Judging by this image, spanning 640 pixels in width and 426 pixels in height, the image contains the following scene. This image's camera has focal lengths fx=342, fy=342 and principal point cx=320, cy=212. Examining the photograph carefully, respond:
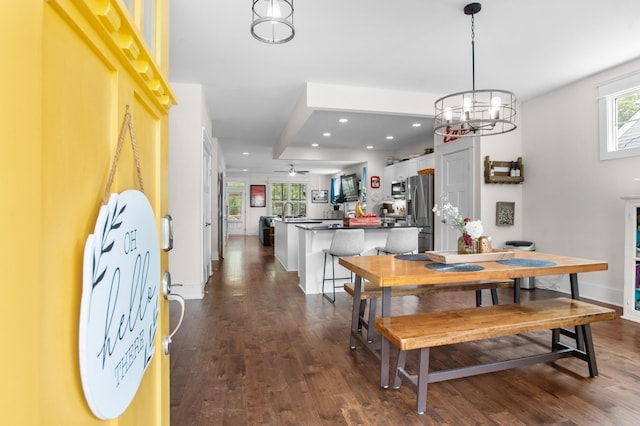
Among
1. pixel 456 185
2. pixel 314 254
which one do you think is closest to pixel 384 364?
pixel 314 254

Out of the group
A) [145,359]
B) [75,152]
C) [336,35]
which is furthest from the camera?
[336,35]

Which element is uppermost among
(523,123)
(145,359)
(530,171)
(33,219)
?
(523,123)

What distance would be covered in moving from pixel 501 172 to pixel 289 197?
10029mm

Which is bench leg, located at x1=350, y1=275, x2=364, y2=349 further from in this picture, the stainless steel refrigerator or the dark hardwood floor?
the stainless steel refrigerator

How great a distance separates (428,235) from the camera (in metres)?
6.02

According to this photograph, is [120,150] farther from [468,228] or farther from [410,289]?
[410,289]

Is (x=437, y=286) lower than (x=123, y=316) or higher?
lower

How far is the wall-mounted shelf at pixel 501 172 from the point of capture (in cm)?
493

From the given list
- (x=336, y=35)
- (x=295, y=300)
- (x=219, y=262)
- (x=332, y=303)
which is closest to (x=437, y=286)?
(x=332, y=303)

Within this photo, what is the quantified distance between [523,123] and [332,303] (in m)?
3.89

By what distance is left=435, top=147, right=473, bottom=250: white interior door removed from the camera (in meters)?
5.19

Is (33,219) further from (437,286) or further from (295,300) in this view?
(295,300)

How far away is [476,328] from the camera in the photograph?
2076mm

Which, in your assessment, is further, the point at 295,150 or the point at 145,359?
the point at 295,150
